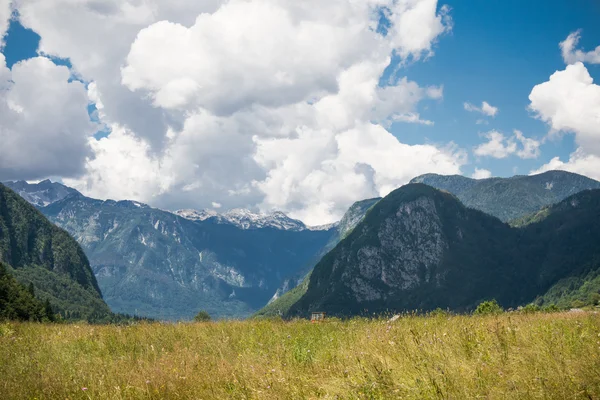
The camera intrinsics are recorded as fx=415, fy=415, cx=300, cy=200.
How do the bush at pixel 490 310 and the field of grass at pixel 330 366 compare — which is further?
the bush at pixel 490 310

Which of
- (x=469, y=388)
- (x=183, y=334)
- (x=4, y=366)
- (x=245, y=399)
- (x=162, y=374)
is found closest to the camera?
(x=469, y=388)

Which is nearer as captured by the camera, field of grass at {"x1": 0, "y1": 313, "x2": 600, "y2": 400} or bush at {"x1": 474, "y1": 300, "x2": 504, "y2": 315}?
field of grass at {"x1": 0, "y1": 313, "x2": 600, "y2": 400}

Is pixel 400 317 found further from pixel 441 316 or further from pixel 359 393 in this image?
pixel 359 393

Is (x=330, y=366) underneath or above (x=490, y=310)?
above

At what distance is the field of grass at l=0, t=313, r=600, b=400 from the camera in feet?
21.7

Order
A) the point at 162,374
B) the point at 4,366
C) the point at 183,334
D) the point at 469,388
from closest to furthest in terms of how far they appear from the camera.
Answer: the point at 469,388 < the point at 162,374 < the point at 4,366 < the point at 183,334

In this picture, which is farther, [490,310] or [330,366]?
[490,310]

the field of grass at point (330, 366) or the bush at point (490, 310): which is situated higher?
the field of grass at point (330, 366)

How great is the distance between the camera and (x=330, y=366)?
342 inches

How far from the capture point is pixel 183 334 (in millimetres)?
14586

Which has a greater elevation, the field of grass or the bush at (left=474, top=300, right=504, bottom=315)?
the field of grass

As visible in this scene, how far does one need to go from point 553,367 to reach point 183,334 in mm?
11490

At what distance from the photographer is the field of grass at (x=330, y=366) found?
6.62 m

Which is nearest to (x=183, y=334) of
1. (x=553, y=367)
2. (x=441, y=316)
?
(x=441, y=316)
